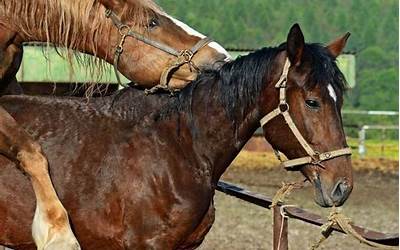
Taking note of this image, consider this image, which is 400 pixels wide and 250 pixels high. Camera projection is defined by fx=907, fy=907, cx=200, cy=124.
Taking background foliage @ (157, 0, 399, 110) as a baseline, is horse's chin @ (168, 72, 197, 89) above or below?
above

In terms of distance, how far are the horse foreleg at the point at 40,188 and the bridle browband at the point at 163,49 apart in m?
0.57

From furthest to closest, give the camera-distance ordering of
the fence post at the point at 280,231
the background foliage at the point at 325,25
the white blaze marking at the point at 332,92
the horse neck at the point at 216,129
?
the background foliage at the point at 325,25
the fence post at the point at 280,231
the horse neck at the point at 216,129
the white blaze marking at the point at 332,92

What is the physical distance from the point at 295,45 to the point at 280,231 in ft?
4.00

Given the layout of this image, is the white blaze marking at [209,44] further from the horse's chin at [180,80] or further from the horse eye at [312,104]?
the horse eye at [312,104]

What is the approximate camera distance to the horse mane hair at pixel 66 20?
4250 mm

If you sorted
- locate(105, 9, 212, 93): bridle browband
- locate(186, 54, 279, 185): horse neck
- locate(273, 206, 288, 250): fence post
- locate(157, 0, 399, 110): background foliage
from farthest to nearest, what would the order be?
locate(157, 0, 399, 110): background foliage < locate(273, 206, 288, 250): fence post < locate(105, 9, 212, 93): bridle browband < locate(186, 54, 279, 185): horse neck

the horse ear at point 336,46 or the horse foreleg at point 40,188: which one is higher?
the horse ear at point 336,46

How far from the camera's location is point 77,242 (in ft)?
12.2

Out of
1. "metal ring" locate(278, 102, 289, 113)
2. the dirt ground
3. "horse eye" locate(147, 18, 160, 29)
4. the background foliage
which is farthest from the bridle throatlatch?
the background foliage

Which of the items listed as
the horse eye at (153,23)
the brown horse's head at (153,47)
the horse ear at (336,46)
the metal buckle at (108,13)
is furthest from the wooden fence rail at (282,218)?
the metal buckle at (108,13)

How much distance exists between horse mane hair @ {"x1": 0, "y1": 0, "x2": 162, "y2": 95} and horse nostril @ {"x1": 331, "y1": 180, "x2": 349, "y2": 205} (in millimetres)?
1235

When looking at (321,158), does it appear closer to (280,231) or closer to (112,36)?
(280,231)

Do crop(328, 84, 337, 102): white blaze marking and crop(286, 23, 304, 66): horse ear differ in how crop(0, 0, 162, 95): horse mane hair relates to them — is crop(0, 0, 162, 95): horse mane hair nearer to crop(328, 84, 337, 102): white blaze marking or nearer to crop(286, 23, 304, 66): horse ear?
crop(286, 23, 304, 66): horse ear

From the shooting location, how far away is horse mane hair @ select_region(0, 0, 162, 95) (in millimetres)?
4250
